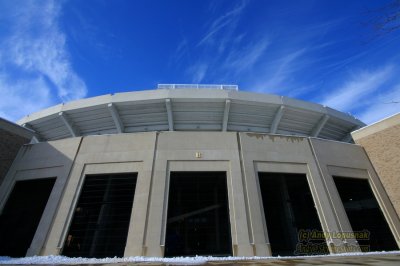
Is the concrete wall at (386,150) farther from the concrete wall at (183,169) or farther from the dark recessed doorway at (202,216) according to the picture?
the dark recessed doorway at (202,216)

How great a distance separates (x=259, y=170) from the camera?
1002 cm

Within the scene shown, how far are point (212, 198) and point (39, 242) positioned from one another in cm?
773

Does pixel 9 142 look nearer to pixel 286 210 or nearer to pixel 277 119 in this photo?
pixel 286 210

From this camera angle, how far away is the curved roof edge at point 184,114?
13.9m

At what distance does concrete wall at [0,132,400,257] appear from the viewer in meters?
8.51

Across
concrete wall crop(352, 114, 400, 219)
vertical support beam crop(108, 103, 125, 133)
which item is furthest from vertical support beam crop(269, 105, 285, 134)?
vertical support beam crop(108, 103, 125, 133)

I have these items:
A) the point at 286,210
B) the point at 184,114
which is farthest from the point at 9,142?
the point at 286,210

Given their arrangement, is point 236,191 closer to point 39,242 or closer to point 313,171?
point 313,171

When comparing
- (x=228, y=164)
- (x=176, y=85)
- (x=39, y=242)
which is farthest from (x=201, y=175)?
(x=176, y=85)

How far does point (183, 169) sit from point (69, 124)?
947 cm

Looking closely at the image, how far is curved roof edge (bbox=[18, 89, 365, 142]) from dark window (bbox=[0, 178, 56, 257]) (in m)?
4.57

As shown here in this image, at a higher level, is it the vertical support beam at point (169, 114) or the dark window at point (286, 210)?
the vertical support beam at point (169, 114)

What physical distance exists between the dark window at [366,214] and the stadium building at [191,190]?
0.05 m

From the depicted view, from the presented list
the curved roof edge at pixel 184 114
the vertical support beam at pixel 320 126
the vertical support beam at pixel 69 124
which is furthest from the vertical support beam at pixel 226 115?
the vertical support beam at pixel 69 124
